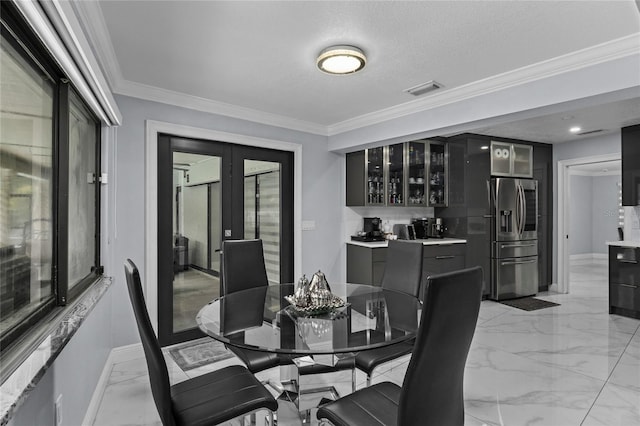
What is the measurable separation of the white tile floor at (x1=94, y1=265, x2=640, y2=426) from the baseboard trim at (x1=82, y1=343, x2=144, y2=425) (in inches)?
1.6

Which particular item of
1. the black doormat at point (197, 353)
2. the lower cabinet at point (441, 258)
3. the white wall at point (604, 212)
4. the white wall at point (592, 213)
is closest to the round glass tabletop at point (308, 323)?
the black doormat at point (197, 353)

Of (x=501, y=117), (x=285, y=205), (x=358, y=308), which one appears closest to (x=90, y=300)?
(x=358, y=308)

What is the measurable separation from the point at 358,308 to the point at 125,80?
8.91 ft

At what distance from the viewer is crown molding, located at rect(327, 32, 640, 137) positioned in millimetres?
2365

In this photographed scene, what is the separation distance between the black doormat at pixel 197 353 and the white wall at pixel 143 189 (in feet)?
1.40

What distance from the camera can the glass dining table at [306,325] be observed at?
169 cm

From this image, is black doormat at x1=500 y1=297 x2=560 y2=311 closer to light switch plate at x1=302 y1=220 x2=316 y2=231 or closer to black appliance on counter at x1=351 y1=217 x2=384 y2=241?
black appliance on counter at x1=351 y1=217 x2=384 y2=241

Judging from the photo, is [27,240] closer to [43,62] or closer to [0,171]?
[0,171]

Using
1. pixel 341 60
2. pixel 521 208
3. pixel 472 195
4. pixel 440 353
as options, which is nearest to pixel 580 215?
pixel 521 208

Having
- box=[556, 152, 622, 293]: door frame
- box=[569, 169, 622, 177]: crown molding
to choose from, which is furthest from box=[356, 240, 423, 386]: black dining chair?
box=[569, 169, 622, 177]: crown molding

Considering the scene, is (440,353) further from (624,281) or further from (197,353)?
(624,281)

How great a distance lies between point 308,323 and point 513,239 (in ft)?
14.7

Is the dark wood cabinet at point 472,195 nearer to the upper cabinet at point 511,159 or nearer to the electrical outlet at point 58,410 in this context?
the upper cabinet at point 511,159

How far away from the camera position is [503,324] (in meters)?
4.19
